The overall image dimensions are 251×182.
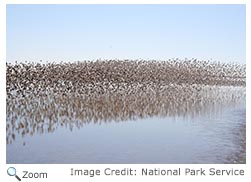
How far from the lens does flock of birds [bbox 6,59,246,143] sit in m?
2.61

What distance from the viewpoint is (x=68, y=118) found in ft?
8.62

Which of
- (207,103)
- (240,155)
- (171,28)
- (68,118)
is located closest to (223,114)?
(207,103)

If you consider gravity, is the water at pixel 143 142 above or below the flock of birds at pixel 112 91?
below

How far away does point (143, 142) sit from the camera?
254 centimetres

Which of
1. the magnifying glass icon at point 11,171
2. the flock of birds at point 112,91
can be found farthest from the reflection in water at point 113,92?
the magnifying glass icon at point 11,171

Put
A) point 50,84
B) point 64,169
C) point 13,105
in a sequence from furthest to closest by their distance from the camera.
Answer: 1. point 50,84
2. point 13,105
3. point 64,169

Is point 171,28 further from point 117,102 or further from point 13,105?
point 13,105

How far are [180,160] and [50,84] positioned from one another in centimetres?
93

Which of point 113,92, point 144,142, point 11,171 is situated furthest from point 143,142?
point 11,171

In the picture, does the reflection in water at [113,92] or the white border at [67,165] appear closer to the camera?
the white border at [67,165]

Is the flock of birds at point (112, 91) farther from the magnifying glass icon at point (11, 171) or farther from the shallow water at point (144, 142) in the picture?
the magnifying glass icon at point (11, 171)

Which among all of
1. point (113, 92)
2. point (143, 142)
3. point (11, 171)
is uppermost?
point (113, 92)

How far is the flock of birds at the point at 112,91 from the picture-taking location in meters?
2.61

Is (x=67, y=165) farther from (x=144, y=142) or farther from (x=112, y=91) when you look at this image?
(x=112, y=91)
